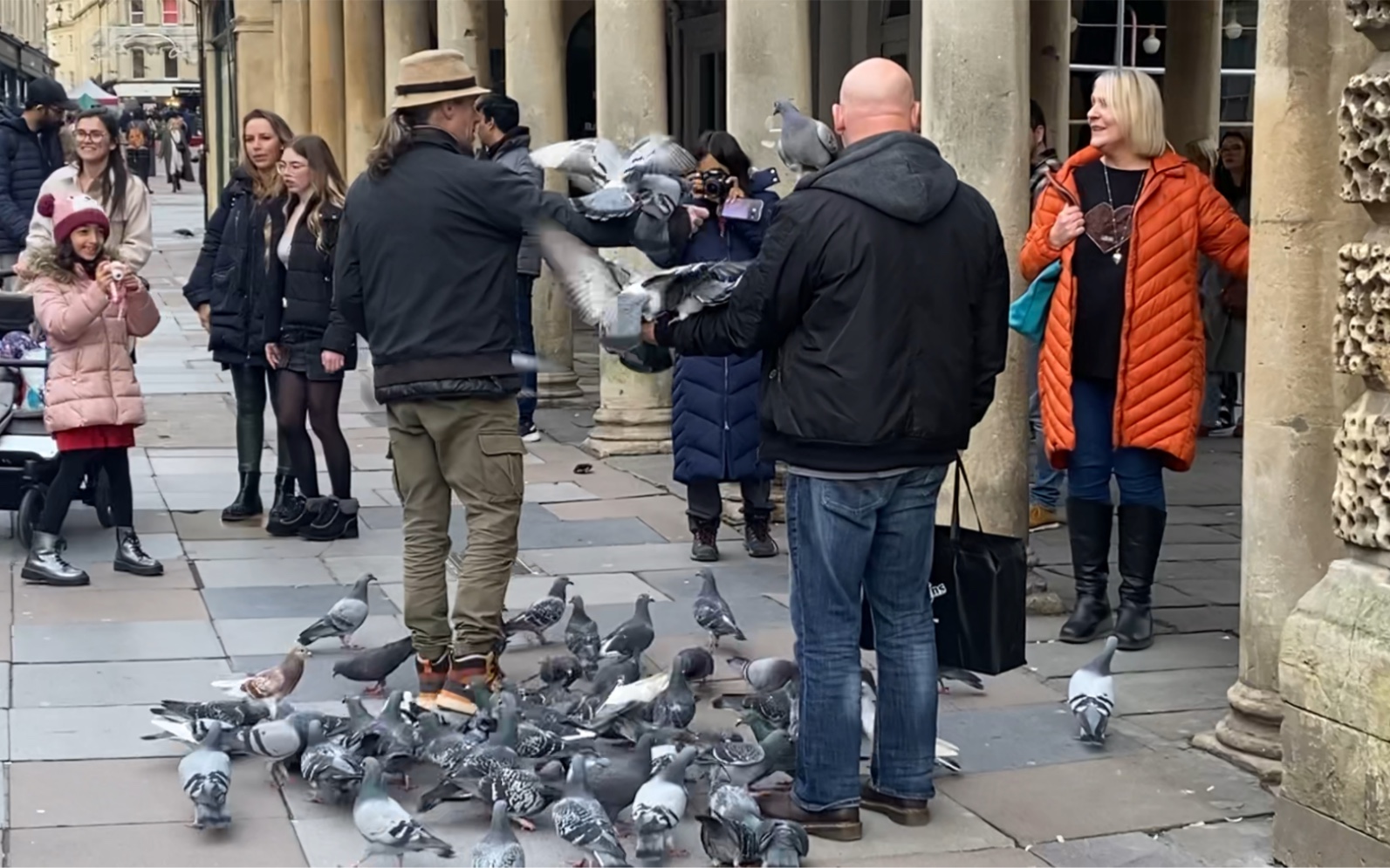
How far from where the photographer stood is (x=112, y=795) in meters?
5.57

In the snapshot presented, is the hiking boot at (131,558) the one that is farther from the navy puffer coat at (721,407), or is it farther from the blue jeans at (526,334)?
the blue jeans at (526,334)

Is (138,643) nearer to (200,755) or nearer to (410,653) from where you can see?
(410,653)

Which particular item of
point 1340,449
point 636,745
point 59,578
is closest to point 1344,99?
point 1340,449

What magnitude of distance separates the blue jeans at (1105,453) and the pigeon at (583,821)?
283 cm

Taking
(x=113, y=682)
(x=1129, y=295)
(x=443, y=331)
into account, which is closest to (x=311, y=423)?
(x=113, y=682)

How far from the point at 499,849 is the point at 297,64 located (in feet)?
69.0

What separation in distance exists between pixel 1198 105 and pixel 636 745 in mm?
10919

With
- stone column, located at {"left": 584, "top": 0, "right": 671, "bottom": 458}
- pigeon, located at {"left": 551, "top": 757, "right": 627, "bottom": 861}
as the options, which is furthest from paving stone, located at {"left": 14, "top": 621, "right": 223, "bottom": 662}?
stone column, located at {"left": 584, "top": 0, "right": 671, "bottom": 458}

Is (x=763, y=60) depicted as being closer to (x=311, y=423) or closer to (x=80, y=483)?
(x=311, y=423)

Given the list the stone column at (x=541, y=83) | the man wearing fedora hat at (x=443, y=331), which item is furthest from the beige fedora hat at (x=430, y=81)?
the stone column at (x=541, y=83)

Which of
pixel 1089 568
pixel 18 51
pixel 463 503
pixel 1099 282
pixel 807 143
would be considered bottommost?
pixel 1089 568

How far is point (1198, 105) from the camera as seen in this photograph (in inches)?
595

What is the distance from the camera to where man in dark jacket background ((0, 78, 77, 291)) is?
39.7 feet

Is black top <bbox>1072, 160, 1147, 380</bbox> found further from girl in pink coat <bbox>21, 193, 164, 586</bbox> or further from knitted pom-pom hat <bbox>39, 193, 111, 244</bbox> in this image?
knitted pom-pom hat <bbox>39, 193, 111, 244</bbox>
